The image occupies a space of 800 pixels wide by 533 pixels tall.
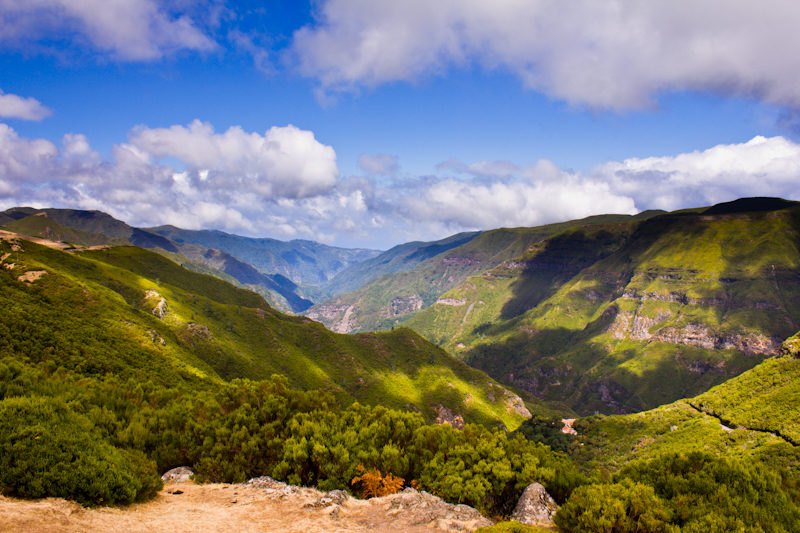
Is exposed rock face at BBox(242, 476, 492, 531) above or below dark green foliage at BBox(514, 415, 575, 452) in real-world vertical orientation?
above

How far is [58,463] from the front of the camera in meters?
21.2

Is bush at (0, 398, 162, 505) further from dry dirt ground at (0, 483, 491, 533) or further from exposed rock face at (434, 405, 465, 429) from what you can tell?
exposed rock face at (434, 405, 465, 429)

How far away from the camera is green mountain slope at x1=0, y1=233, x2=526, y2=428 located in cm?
7175

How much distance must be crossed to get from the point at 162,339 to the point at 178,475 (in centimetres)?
9062

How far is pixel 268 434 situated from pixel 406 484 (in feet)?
50.2

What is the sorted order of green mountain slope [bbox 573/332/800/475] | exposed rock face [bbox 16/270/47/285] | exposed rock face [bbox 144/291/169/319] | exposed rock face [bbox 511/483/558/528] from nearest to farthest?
exposed rock face [bbox 511/483/558/528], green mountain slope [bbox 573/332/800/475], exposed rock face [bbox 16/270/47/285], exposed rock face [bbox 144/291/169/319]

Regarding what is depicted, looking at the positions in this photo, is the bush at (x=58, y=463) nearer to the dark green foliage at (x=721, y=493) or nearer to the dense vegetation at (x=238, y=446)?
the dense vegetation at (x=238, y=446)

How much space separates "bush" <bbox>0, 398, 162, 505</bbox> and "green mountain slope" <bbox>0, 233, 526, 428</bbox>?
4661 centimetres

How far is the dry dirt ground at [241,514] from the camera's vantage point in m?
17.9

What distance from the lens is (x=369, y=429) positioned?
39.7m

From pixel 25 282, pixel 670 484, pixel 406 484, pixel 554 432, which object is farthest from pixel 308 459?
pixel 554 432

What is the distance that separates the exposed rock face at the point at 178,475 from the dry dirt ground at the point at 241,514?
5.04 feet

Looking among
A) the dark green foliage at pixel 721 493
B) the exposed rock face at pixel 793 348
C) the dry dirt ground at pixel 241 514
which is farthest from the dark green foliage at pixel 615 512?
the exposed rock face at pixel 793 348

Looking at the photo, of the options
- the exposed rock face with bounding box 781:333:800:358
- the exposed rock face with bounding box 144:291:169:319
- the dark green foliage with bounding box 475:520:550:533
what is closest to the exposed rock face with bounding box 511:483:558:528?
the dark green foliage with bounding box 475:520:550:533
